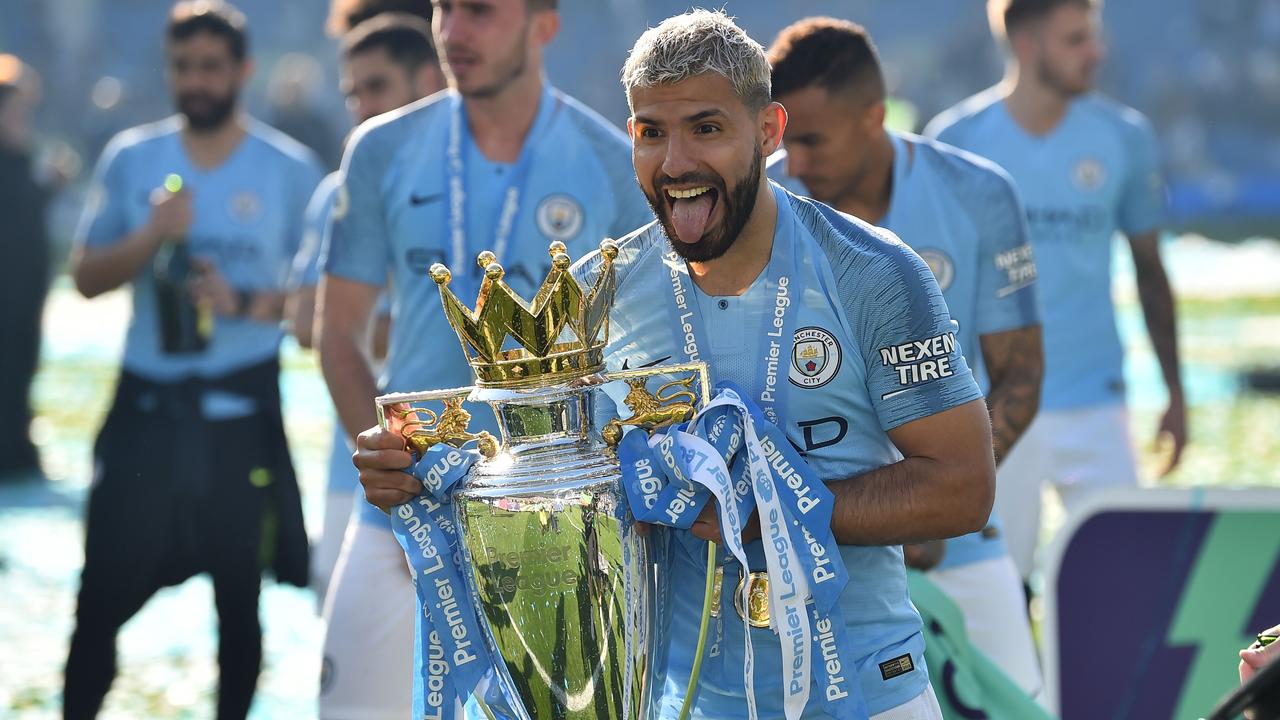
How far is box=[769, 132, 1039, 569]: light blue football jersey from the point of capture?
439 cm

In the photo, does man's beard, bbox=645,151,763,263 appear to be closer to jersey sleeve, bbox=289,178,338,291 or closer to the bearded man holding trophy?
the bearded man holding trophy

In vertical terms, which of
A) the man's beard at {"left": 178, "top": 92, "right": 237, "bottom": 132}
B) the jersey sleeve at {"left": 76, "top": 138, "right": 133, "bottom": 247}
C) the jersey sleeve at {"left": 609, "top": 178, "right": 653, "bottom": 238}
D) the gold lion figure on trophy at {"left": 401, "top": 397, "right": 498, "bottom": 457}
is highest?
the man's beard at {"left": 178, "top": 92, "right": 237, "bottom": 132}

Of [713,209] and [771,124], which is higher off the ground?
[771,124]

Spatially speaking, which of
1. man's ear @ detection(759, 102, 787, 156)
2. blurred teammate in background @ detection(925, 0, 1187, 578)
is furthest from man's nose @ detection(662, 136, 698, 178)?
blurred teammate in background @ detection(925, 0, 1187, 578)

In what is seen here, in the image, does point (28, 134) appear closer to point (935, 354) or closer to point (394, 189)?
point (394, 189)

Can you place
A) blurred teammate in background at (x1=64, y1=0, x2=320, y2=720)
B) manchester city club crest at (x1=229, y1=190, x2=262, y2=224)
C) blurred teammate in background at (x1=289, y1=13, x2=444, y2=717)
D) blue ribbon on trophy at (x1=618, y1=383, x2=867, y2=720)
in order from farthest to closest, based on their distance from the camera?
manchester city club crest at (x1=229, y1=190, x2=262, y2=224)
blurred teammate in background at (x1=289, y1=13, x2=444, y2=717)
blurred teammate in background at (x1=64, y1=0, x2=320, y2=720)
blue ribbon on trophy at (x1=618, y1=383, x2=867, y2=720)

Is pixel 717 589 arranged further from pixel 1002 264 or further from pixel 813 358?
pixel 1002 264

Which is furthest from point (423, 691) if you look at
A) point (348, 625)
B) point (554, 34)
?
point (554, 34)

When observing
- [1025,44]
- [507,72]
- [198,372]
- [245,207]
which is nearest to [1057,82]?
[1025,44]

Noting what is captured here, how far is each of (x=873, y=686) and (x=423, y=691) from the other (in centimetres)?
73

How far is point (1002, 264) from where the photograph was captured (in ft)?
14.6

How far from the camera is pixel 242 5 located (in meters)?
52.8

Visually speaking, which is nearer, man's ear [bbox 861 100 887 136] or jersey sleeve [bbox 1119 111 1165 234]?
man's ear [bbox 861 100 887 136]

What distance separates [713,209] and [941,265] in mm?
1600
